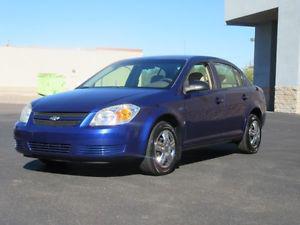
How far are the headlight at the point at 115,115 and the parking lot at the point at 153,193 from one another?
2.35 feet

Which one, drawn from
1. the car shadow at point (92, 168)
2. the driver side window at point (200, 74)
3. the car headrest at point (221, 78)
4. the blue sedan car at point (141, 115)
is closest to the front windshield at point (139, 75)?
the blue sedan car at point (141, 115)

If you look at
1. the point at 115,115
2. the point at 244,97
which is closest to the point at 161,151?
the point at 115,115

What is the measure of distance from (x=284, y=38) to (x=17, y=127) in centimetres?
1847

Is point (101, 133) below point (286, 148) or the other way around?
the other way around

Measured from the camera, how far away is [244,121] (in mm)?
9797

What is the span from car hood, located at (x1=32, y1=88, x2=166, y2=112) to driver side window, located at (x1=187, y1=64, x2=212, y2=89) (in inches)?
32.9

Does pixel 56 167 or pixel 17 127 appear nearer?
pixel 17 127

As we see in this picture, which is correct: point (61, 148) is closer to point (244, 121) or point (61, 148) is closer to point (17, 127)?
point (17, 127)

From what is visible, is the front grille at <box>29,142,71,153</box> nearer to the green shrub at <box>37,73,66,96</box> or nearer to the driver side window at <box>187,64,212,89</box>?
the driver side window at <box>187,64,212,89</box>

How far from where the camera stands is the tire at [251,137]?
9.98 m

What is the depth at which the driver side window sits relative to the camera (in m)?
8.55

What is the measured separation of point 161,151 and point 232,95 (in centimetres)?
219

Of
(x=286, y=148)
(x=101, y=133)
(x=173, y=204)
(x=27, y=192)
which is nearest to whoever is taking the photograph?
(x=173, y=204)

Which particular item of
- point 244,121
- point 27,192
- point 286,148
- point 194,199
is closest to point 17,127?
point 27,192
